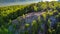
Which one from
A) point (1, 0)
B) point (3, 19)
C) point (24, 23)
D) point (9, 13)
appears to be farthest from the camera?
point (1, 0)

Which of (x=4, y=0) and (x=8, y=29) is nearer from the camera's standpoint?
(x=8, y=29)

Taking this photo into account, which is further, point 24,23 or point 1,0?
point 1,0

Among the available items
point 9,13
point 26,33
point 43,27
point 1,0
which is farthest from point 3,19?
point 1,0

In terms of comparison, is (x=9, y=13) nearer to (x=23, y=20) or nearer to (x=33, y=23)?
(x=23, y=20)

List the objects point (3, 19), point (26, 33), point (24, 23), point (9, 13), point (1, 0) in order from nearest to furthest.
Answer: point (26, 33) < point (24, 23) < point (3, 19) < point (9, 13) < point (1, 0)

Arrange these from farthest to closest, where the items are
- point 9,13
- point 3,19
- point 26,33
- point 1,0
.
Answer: point 1,0
point 9,13
point 3,19
point 26,33

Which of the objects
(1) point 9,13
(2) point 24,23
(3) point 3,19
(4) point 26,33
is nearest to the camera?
(4) point 26,33

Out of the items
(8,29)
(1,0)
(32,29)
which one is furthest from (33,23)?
(1,0)

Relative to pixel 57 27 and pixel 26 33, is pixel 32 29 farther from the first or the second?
pixel 57 27
